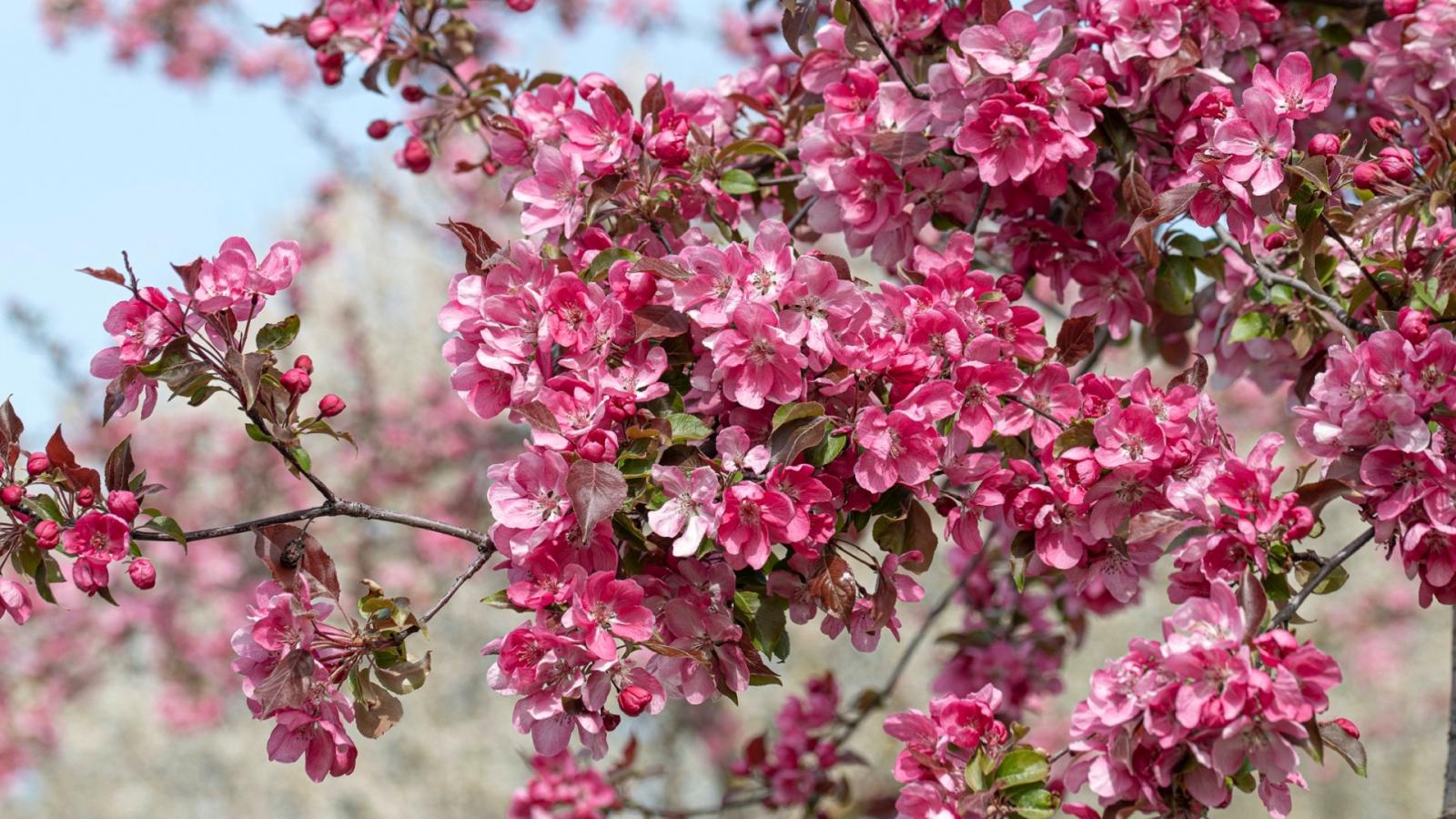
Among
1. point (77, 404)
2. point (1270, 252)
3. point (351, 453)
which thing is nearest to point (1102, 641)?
point (351, 453)

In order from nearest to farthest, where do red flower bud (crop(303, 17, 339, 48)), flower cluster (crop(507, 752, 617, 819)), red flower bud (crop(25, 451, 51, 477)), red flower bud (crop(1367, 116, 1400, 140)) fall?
1. red flower bud (crop(25, 451, 51, 477))
2. red flower bud (crop(1367, 116, 1400, 140))
3. red flower bud (crop(303, 17, 339, 48))
4. flower cluster (crop(507, 752, 617, 819))

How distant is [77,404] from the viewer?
18.1ft

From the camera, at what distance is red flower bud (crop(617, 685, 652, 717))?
1277mm

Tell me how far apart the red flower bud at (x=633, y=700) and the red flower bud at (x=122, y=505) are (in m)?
0.58

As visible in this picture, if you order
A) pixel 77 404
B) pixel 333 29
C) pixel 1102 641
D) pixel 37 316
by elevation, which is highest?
pixel 77 404

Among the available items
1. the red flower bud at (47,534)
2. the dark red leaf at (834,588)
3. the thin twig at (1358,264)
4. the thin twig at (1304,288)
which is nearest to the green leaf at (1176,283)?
the thin twig at (1304,288)

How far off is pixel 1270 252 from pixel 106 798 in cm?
1004

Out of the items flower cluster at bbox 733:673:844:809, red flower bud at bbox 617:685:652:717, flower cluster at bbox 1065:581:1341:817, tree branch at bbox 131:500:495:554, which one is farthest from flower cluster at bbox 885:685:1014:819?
flower cluster at bbox 733:673:844:809

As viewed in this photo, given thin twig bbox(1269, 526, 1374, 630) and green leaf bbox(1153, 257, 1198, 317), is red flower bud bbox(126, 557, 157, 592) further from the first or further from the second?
green leaf bbox(1153, 257, 1198, 317)

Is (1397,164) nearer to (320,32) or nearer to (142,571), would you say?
Result: (142,571)

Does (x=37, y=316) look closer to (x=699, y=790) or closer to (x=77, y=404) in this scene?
(x=77, y=404)

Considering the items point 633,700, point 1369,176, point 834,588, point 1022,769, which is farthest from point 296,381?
point 1369,176

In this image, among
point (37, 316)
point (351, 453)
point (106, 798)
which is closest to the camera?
point (37, 316)

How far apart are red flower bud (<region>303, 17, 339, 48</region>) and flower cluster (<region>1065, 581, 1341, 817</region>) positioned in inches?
65.2
